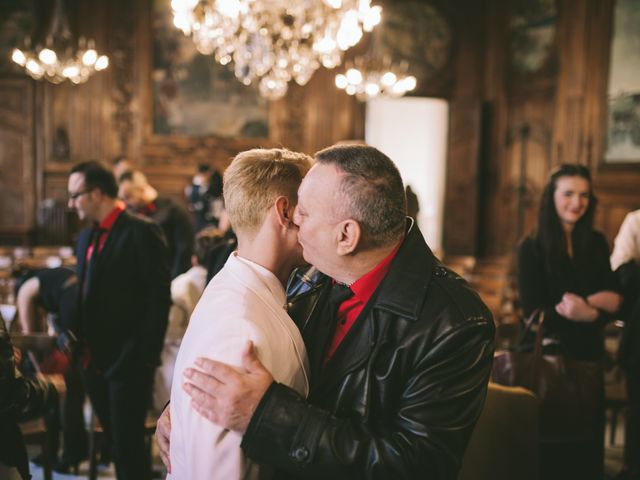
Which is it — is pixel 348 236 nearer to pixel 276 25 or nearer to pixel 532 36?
pixel 276 25

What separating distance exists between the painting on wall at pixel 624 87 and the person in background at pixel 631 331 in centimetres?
664

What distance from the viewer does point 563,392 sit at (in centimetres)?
265

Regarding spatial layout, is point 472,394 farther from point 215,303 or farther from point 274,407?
point 215,303

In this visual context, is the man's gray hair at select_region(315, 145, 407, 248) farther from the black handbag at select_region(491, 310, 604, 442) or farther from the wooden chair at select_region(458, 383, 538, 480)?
the black handbag at select_region(491, 310, 604, 442)

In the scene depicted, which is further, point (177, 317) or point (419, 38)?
point (419, 38)

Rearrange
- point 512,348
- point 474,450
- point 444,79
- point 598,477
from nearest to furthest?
point 474,450, point 598,477, point 512,348, point 444,79

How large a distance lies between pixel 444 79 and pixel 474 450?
1034cm

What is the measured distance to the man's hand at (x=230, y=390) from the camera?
4.22 ft

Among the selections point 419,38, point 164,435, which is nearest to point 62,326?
point 164,435

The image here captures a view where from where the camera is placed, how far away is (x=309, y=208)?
1434 millimetres

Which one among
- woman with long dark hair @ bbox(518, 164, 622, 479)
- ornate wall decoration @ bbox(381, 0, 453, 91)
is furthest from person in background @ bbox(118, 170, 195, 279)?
ornate wall decoration @ bbox(381, 0, 453, 91)

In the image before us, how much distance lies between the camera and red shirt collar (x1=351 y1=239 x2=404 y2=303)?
4.84ft

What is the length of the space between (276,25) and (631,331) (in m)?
4.33

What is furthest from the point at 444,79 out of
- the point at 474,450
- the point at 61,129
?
the point at 474,450
